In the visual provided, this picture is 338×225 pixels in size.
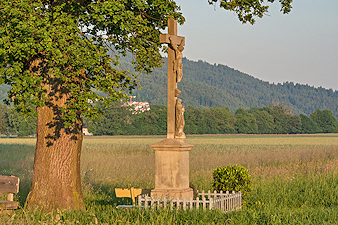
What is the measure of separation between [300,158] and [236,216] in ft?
58.8

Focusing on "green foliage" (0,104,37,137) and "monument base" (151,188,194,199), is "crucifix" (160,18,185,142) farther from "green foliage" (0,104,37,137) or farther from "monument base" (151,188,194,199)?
"green foliage" (0,104,37,137)

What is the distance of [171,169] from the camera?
36.1 ft

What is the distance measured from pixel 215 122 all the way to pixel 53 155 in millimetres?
117804

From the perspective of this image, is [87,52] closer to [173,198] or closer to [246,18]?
[173,198]

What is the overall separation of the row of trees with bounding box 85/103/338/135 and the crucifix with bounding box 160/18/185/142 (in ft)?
265

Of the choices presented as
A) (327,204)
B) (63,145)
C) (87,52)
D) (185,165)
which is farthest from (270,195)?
(87,52)

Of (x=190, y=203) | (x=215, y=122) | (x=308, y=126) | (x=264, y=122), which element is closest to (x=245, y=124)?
(x=264, y=122)

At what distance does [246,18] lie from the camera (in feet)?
48.7

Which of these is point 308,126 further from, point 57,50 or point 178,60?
point 57,50

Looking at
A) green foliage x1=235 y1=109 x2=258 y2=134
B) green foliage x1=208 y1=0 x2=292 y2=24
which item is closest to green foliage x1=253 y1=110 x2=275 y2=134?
green foliage x1=235 y1=109 x2=258 y2=134

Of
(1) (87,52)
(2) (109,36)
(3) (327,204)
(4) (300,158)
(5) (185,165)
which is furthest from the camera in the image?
(4) (300,158)

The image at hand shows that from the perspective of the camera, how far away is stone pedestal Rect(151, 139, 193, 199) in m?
10.9

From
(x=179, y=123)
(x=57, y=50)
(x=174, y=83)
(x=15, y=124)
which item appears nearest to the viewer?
(x=57, y=50)

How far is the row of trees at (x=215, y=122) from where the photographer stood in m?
116
